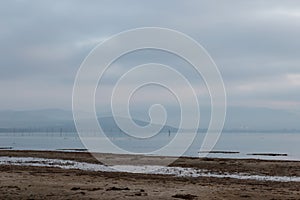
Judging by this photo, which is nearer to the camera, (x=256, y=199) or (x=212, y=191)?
(x=256, y=199)

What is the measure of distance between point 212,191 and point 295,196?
3.79 metres

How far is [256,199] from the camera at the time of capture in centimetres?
1970

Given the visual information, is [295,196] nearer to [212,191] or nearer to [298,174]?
[212,191]

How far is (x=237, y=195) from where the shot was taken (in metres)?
20.7

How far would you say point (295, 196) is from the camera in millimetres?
20953

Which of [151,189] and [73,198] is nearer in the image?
[73,198]

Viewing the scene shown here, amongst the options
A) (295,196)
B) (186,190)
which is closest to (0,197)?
(186,190)

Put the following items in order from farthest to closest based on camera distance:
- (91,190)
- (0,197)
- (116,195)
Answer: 1. (91,190)
2. (116,195)
3. (0,197)

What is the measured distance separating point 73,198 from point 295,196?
32.7 feet

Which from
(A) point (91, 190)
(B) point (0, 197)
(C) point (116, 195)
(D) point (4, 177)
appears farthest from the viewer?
(D) point (4, 177)

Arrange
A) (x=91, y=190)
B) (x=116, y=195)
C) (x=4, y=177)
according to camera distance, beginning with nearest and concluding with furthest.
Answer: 1. (x=116, y=195)
2. (x=91, y=190)
3. (x=4, y=177)

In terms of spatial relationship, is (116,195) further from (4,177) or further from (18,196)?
(4,177)

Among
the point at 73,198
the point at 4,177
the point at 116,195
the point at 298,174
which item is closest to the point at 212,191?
the point at 116,195

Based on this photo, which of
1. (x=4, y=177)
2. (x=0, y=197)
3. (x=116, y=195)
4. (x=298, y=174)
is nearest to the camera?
(x=0, y=197)
